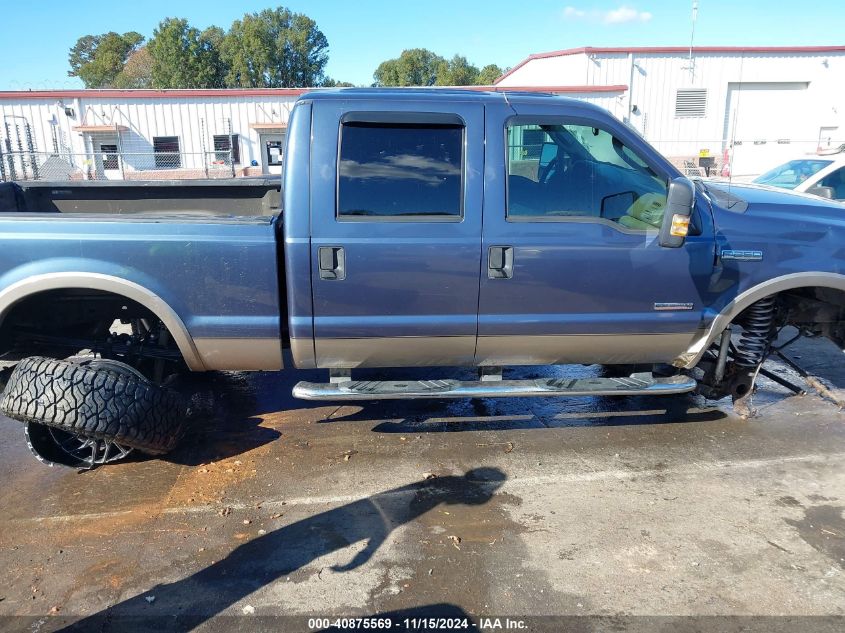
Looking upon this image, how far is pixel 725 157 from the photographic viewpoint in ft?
66.3

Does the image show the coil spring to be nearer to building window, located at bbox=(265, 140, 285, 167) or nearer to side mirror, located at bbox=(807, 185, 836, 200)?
side mirror, located at bbox=(807, 185, 836, 200)

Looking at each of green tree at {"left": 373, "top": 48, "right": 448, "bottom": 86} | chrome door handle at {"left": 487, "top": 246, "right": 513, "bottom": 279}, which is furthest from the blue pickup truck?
green tree at {"left": 373, "top": 48, "right": 448, "bottom": 86}

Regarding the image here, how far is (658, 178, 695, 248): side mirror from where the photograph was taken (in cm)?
341

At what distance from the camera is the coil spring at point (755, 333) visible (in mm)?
4113

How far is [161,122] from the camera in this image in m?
23.2

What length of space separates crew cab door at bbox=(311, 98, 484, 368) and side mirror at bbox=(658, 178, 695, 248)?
3.43 feet

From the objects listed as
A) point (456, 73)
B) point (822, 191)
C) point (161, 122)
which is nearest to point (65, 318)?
point (822, 191)

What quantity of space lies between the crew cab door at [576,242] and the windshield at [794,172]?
6100mm

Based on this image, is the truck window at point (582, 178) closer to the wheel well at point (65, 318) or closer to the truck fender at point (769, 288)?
the truck fender at point (769, 288)

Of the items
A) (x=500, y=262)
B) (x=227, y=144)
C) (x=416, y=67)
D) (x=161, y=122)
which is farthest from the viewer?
(x=416, y=67)

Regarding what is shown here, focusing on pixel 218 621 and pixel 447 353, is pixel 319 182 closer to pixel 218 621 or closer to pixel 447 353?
pixel 447 353

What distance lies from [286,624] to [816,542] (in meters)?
2.63

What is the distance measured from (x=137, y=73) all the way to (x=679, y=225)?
235 ft

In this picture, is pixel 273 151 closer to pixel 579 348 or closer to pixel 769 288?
pixel 579 348
